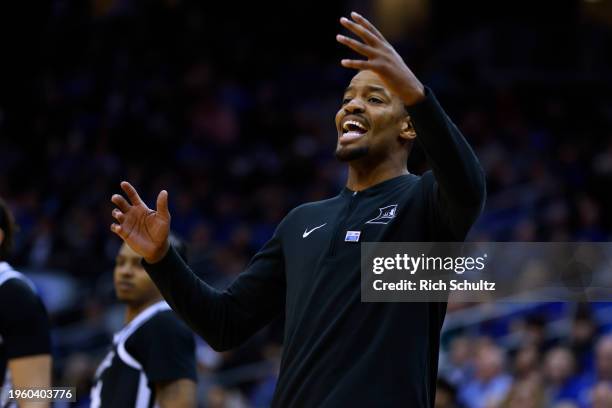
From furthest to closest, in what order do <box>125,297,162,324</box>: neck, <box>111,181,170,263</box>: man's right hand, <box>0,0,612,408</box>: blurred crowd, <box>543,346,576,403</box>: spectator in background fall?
1. <box>0,0,612,408</box>: blurred crowd
2. <box>543,346,576,403</box>: spectator in background
3. <box>125,297,162,324</box>: neck
4. <box>111,181,170,263</box>: man's right hand

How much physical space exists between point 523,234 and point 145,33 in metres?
8.55

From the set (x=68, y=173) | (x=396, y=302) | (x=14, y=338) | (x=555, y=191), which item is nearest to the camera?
(x=396, y=302)

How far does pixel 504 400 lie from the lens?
738cm

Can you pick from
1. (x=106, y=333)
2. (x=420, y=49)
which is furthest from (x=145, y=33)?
(x=106, y=333)

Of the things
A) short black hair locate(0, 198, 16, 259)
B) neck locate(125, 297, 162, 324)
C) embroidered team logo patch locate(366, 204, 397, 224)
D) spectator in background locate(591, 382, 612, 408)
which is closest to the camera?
embroidered team logo patch locate(366, 204, 397, 224)

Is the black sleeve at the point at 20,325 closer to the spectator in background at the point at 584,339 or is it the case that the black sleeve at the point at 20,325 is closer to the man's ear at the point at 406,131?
the man's ear at the point at 406,131

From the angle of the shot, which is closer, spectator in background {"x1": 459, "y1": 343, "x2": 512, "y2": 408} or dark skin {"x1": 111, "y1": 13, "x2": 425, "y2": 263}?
dark skin {"x1": 111, "y1": 13, "x2": 425, "y2": 263}

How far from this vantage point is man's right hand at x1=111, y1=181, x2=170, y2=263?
3342mm

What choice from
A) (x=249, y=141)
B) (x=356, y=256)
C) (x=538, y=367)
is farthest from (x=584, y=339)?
(x=249, y=141)

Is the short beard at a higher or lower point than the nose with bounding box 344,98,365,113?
lower

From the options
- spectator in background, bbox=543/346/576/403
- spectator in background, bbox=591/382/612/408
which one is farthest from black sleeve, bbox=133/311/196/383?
spectator in background, bbox=543/346/576/403

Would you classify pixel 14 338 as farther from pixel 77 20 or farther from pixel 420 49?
pixel 77 20

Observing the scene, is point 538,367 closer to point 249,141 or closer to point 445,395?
point 445,395

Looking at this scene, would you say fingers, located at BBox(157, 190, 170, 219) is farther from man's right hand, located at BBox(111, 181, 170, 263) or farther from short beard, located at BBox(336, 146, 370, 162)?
short beard, located at BBox(336, 146, 370, 162)
